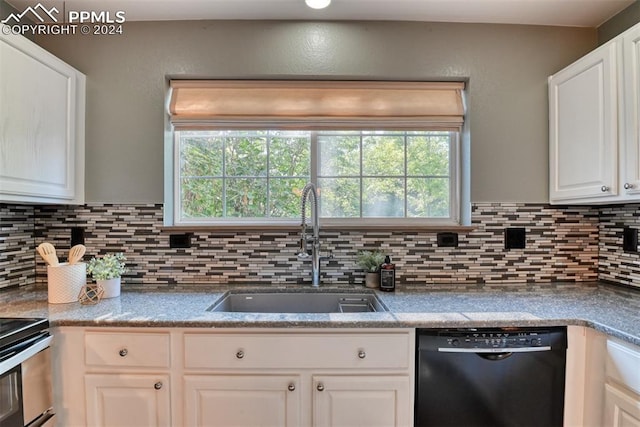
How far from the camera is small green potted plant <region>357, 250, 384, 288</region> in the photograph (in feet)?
5.92

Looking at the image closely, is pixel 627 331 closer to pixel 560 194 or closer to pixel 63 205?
pixel 560 194

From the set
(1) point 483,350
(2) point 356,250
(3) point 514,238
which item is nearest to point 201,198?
(2) point 356,250

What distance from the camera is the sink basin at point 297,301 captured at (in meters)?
1.79

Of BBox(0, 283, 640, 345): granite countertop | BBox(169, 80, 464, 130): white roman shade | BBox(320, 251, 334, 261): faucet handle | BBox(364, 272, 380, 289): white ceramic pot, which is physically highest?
BBox(169, 80, 464, 130): white roman shade

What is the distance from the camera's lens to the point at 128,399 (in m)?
1.29

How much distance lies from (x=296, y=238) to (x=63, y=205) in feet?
4.53

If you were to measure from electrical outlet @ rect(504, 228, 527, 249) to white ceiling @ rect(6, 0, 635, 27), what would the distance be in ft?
4.00

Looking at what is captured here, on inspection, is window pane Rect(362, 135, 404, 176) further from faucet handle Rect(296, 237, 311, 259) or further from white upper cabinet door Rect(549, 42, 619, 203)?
white upper cabinet door Rect(549, 42, 619, 203)

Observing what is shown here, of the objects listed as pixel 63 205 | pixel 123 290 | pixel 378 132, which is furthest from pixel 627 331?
pixel 63 205

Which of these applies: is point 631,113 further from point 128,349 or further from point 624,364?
point 128,349

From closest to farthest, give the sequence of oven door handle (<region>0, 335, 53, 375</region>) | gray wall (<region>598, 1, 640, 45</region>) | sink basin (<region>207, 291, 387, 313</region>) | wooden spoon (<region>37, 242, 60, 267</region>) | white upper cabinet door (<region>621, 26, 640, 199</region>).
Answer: oven door handle (<region>0, 335, 53, 375</region>) → white upper cabinet door (<region>621, 26, 640, 199</region>) → wooden spoon (<region>37, 242, 60, 267</region>) → gray wall (<region>598, 1, 640, 45</region>) → sink basin (<region>207, 291, 387, 313</region>)

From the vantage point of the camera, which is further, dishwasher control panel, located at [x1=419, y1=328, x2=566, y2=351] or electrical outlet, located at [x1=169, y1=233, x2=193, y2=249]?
electrical outlet, located at [x1=169, y1=233, x2=193, y2=249]

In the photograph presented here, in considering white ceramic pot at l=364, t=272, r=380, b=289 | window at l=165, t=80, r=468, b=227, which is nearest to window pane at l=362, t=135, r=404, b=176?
window at l=165, t=80, r=468, b=227

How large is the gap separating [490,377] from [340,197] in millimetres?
1172
